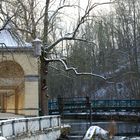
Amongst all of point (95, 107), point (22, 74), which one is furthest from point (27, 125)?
point (95, 107)

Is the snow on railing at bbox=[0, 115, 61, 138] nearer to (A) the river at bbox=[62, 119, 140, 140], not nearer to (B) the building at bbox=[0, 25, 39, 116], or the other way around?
(A) the river at bbox=[62, 119, 140, 140]

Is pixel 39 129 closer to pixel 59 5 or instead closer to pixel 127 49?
pixel 59 5

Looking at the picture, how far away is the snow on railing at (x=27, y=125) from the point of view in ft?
67.2

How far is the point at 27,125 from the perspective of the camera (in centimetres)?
2333

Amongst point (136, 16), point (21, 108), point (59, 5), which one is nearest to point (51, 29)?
point (59, 5)

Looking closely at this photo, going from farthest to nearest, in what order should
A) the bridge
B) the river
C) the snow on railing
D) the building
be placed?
1. the bridge
2. the building
3. the river
4. the snow on railing

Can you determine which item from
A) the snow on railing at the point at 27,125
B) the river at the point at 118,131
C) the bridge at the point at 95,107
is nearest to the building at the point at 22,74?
Answer: the river at the point at 118,131

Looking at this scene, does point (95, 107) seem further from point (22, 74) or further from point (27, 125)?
point (27, 125)

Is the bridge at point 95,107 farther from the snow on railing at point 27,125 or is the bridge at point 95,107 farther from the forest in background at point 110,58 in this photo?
the snow on railing at point 27,125

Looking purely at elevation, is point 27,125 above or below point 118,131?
above

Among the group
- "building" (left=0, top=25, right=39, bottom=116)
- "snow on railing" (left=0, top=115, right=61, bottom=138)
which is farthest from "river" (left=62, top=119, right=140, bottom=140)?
"snow on railing" (left=0, top=115, right=61, bottom=138)

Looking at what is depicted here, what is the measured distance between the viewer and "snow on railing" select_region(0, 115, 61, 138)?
2048 cm

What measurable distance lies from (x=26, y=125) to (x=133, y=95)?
45.3 meters

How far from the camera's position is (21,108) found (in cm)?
3772
